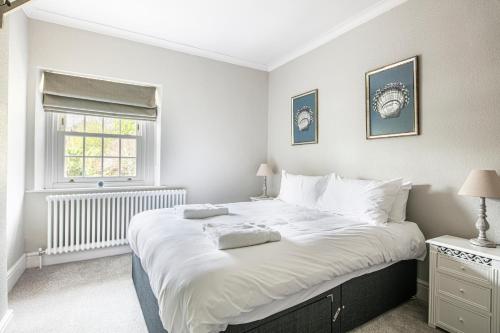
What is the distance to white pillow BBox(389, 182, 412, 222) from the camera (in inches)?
85.8

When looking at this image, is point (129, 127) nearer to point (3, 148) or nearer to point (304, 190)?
point (3, 148)

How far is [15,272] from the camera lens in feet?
7.87

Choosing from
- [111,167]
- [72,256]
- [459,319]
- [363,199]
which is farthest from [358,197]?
[72,256]

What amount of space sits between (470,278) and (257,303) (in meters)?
1.48

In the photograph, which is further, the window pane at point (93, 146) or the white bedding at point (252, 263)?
the window pane at point (93, 146)

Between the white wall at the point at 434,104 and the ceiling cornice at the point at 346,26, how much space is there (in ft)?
→ 0.20

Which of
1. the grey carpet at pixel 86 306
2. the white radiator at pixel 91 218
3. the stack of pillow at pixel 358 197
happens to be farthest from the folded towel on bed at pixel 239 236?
the white radiator at pixel 91 218

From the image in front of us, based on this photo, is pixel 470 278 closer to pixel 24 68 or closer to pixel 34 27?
pixel 24 68

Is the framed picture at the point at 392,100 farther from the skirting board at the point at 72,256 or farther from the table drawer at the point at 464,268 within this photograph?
the skirting board at the point at 72,256

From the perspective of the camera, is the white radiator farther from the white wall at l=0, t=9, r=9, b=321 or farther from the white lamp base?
the white lamp base

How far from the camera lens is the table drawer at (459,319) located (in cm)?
159

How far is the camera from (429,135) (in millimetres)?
2197

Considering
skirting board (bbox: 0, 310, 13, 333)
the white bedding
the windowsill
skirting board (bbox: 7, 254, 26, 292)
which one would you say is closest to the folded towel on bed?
the white bedding

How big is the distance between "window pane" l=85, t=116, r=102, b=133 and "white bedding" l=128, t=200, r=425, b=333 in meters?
1.67
